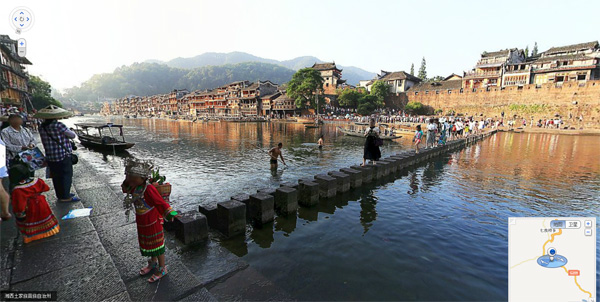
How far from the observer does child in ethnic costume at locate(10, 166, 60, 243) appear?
15.3ft

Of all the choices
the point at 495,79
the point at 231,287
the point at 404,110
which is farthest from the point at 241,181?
the point at 495,79

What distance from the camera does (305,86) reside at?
67875mm

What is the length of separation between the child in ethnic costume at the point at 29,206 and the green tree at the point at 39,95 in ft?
249

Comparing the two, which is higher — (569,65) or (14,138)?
(569,65)

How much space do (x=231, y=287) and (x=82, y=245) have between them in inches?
118

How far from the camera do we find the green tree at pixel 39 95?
59188 mm

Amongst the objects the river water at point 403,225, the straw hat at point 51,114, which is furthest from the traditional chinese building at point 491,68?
the straw hat at point 51,114

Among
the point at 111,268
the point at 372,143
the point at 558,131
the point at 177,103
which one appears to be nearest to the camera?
the point at 111,268

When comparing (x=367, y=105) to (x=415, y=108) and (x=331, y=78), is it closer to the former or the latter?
(x=415, y=108)

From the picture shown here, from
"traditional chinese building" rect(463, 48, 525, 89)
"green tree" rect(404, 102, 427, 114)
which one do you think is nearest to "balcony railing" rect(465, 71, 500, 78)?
"traditional chinese building" rect(463, 48, 525, 89)

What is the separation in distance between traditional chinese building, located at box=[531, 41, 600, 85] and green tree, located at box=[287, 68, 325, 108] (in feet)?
159

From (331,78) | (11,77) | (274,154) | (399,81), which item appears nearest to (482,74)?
(399,81)

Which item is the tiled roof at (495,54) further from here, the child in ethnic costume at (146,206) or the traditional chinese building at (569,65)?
the child in ethnic costume at (146,206)

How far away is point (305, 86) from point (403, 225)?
205 ft
